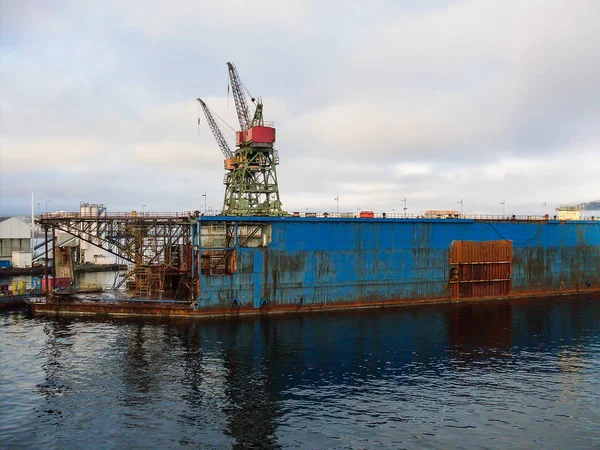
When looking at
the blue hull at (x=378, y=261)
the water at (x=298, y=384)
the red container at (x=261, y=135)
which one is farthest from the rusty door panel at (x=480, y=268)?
the red container at (x=261, y=135)

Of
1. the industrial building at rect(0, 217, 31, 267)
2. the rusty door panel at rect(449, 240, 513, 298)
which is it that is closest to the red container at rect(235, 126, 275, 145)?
the rusty door panel at rect(449, 240, 513, 298)

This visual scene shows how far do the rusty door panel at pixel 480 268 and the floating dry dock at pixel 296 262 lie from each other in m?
0.17

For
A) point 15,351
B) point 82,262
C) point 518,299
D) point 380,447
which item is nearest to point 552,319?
point 518,299

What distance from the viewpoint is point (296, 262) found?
6788 centimetres

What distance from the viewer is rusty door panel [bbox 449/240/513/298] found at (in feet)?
254

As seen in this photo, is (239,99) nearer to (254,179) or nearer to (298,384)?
(254,179)

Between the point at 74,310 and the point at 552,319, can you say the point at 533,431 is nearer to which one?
the point at 552,319

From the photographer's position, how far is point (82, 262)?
147250 millimetres

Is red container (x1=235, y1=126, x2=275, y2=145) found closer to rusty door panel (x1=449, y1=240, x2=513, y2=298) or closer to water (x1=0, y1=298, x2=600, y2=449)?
rusty door panel (x1=449, y1=240, x2=513, y2=298)

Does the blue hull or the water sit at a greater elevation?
the blue hull

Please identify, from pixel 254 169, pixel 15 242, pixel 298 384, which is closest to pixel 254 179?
pixel 254 169

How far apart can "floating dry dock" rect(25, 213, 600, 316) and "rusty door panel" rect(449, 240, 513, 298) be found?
169mm

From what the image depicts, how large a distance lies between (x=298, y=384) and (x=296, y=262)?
98.8 ft

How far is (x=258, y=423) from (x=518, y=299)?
62.7 meters
